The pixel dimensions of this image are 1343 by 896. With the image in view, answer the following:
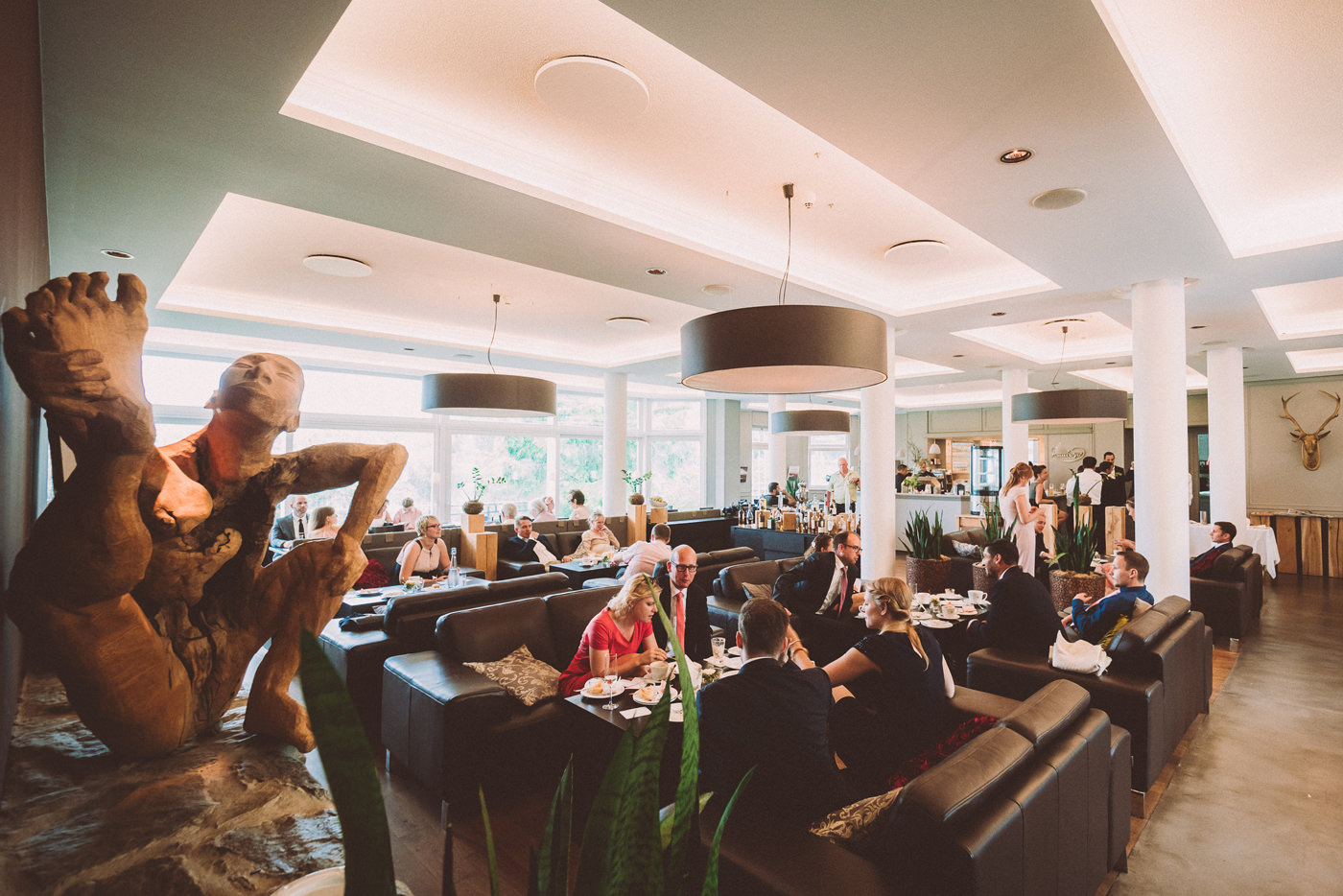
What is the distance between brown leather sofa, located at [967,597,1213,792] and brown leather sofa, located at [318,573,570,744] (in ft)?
10.2

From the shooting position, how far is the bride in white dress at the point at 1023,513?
590 centimetres

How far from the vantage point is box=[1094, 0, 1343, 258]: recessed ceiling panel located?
2.20 m

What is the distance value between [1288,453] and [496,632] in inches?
485

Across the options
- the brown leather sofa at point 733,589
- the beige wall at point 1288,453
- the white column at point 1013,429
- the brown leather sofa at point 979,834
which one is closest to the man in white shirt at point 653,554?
the brown leather sofa at point 733,589

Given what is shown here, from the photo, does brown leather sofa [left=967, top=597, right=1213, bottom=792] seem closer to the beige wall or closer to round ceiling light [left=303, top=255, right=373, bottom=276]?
round ceiling light [left=303, top=255, right=373, bottom=276]

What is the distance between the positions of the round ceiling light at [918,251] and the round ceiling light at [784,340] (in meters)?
2.27

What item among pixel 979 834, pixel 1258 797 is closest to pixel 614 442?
pixel 1258 797

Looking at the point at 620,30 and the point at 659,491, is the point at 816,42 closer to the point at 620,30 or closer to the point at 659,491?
the point at 620,30

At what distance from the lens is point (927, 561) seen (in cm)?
653

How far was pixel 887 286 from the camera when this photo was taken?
18.1ft

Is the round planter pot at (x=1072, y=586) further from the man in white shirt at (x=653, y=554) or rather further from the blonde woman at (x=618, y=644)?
the blonde woman at (x=618, y=644)

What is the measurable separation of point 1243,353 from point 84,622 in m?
10.5

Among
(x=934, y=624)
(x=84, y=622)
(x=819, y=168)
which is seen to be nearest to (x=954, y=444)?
(x=934, y=624)

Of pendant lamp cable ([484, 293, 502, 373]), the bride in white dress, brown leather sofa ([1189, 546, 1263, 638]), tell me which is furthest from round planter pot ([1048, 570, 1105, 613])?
pendant lamp cable ([484, 293, 502, 373])
